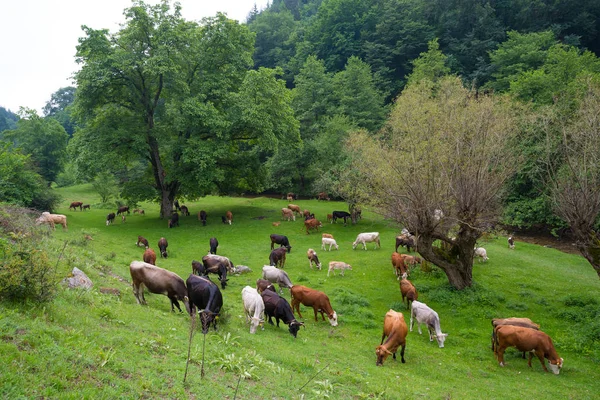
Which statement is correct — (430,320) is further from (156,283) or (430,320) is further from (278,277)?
(156,283)

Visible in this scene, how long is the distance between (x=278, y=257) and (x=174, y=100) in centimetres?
1874

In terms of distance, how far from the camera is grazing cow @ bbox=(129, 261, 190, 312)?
11.6 m

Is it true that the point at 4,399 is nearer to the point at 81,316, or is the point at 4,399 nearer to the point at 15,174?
the point at 81,316

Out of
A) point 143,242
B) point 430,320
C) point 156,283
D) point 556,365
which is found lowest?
point 556,365

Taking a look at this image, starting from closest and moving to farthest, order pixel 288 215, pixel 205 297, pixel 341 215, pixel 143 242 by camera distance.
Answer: pixel 205 297, pixel 143 242, pixel 341 215, pixel 288 215

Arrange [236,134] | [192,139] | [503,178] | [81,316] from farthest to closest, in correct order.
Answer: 1. [236,134]
2. [192,139]
3. [503,178]
4. [81,316]

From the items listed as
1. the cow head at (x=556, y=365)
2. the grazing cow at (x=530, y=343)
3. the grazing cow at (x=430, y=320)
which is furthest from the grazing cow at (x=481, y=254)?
the cow head at (x=556, y=365)

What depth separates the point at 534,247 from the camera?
84.4 feet

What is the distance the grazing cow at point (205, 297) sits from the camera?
394 inches

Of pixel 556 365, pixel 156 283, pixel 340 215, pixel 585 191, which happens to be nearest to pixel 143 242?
pixel 156 283

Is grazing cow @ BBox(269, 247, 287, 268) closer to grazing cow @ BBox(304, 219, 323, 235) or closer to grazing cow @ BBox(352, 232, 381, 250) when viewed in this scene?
grazing cow @ BBox(352, 232, 381, 250)

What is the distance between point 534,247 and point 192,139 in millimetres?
26854

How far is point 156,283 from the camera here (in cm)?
1158

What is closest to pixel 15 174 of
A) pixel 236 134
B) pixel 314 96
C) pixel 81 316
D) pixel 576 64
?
pixel 236 134
